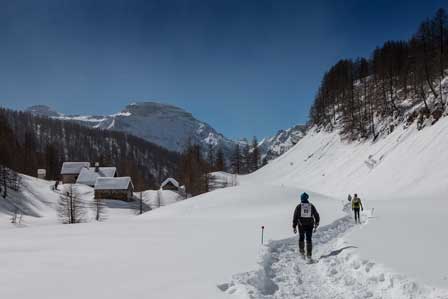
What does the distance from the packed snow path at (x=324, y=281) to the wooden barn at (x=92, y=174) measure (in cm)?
9124

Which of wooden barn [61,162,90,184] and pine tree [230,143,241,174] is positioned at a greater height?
pine tree [230,143,241,174]

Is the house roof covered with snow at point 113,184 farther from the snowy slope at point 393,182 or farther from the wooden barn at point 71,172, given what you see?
the snowy slope at point 393,182

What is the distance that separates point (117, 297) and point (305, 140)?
3631 inches

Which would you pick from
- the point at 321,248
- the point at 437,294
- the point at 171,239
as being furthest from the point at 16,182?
the point at 437,294

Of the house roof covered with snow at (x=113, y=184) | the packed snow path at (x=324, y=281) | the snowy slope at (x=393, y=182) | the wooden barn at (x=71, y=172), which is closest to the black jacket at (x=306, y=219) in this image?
the packed snow path at (x=324, y=281)

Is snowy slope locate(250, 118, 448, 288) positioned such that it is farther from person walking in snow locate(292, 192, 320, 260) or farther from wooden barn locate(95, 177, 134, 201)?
wooden barn locate(95, 177, 134, 201)

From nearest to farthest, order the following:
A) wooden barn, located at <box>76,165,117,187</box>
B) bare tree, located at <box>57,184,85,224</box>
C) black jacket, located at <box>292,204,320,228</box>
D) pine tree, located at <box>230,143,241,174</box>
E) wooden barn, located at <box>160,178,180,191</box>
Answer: black jacket, located at <box>292,204,320,228</box>, bare tree, located at <box>57,184,85,224</box>, wooden barn, located at <box>76,165,117,187</box>, wooden barn, located at <box>160,178,180,191</box>, pine tree, located at <box>230,143,241,174</box>

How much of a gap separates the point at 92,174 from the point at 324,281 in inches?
3789

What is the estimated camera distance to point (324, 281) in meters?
9.01

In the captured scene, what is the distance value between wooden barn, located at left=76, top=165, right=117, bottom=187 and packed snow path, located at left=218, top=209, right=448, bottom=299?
299ft

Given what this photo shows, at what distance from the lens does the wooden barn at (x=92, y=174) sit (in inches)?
3713

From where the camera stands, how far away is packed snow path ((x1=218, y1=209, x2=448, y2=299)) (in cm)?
734

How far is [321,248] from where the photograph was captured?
14.0 m

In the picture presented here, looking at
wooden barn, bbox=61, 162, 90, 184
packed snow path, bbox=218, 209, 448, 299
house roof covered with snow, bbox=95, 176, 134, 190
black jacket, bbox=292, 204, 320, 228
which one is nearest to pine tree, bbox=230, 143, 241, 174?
house roof covered with snow, bbox=95, 176, 134, 190
